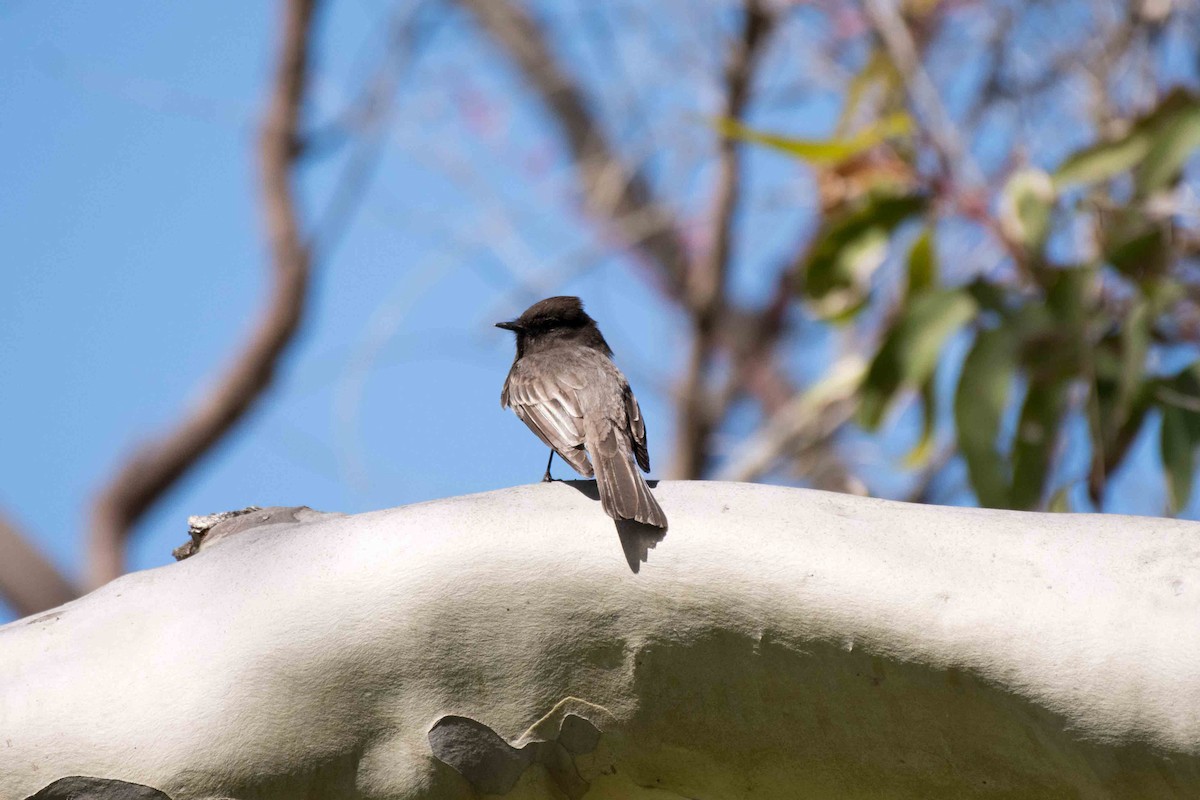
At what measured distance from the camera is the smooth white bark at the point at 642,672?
2654 mm

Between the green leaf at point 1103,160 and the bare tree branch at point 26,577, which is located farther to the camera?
the bare tree branch at point 26,577

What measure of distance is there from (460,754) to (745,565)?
0.71 metres

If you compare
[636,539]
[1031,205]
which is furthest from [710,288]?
[636,539]

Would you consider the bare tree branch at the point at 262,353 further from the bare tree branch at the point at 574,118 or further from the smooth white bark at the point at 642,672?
the smooth white bark at the point at 642,672

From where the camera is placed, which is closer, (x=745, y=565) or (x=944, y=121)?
(x=745, y=565)

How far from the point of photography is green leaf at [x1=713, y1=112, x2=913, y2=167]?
17.3 ft

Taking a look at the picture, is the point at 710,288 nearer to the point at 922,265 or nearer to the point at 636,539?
the point at 922,265

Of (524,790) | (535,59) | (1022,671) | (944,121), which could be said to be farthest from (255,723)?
(535,59)

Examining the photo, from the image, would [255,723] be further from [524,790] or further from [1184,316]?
[1184,316]

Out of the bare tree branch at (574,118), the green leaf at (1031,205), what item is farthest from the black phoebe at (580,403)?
the bare tree branch at (574,118)

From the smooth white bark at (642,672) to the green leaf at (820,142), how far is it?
2744mm

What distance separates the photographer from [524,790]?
9.09ft

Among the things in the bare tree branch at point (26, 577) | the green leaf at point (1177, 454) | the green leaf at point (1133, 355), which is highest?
the green leaf at point (1133, 355)

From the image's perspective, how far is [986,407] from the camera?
5039 mm
